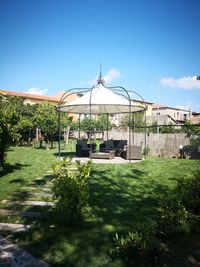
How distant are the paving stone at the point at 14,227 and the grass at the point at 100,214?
0.20 m

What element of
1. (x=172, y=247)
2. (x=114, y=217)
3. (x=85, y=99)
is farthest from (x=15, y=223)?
(x=85, y=99)

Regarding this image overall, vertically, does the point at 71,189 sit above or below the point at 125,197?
above

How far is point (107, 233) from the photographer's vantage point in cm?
429

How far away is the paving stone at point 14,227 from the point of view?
4.50 m

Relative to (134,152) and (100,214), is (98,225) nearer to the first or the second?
(100,214)

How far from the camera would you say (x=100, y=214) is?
17.1ft

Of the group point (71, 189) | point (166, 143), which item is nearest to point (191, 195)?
point (71, 189)

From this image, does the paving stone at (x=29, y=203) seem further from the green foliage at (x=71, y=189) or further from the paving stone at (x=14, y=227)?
the green foliage at (x=71, y=189)

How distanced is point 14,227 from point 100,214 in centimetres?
174

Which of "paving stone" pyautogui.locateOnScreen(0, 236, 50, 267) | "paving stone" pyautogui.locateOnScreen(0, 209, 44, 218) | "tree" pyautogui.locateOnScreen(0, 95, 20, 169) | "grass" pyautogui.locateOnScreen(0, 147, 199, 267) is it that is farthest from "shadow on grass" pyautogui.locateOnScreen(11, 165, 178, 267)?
"tree" pyautogui.locateOnScreen(0, 95, 20, 169)

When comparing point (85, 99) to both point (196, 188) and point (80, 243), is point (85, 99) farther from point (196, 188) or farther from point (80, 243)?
point (80, 243)

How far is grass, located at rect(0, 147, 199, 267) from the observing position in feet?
12.0

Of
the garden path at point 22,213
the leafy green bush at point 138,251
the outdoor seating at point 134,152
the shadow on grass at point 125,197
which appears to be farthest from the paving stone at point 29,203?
the outdoor seating at point 134,152

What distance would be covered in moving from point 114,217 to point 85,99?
28.4 ft
